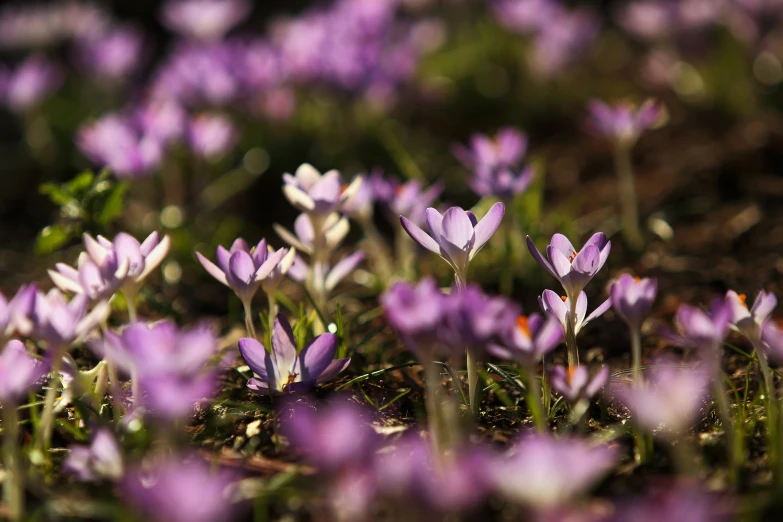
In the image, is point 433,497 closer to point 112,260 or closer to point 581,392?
point 581,392

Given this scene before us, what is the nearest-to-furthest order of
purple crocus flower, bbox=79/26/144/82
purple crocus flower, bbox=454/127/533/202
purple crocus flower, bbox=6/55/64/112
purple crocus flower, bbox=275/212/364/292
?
purple crocus flower, bbox=275/212/364/292, purple crocus flower, bbox=454/127/533/202, purple crocus flower, bbox=6/55/64/112, purple crocus flower, bbox=79/26/144/82

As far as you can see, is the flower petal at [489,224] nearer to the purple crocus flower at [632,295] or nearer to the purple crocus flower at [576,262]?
the purple crocus flower at [576,262]

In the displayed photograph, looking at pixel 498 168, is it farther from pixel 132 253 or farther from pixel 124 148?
pixel 124 148

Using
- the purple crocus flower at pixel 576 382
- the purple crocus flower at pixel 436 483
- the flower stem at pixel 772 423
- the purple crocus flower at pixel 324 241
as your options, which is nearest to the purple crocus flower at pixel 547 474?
the purple crocus flower at pixel 436 483

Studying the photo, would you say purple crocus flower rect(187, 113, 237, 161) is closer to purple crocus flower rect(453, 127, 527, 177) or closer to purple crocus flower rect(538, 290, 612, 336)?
purple crocus flower rect(453, 127, 527, 177)

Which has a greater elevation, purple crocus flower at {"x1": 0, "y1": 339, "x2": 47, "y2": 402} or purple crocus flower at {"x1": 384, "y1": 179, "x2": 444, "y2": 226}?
purple crocus flower at {"x1": 384, "y1": 179, "x2": 444, "y2": 226}

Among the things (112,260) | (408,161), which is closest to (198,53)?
(408,161)

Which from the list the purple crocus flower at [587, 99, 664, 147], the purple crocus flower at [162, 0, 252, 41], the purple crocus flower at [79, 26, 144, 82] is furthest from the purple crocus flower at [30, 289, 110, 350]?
the purple crocus flower at [162, 0, 252, 41]
